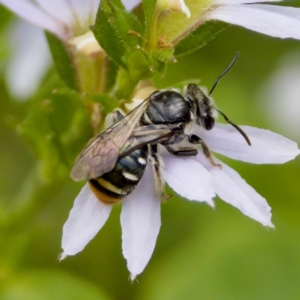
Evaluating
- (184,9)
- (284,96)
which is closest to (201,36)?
(184,9)

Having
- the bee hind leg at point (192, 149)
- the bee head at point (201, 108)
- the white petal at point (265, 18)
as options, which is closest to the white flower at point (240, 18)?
the white petal at point (265, 18)

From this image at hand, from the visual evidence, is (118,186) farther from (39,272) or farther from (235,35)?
(235,35)

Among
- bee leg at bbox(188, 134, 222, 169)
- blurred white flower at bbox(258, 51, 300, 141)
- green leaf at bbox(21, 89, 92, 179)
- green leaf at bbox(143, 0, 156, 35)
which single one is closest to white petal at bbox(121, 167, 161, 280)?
bee leg at bbox(188, 134, 222, 169)

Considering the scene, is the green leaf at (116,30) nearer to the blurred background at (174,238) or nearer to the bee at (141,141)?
the bee at (141,141)

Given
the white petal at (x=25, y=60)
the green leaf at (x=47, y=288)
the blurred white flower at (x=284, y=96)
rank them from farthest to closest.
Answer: the blurred white flower at (x=284, y=96), the white petal at (x=25, y=60), the green leaf at (x=47, y=288)

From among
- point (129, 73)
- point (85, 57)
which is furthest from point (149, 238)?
point (85, 57)

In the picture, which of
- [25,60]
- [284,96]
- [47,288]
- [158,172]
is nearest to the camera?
[158,172]

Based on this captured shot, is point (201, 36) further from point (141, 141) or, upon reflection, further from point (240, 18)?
point (141, 141)
